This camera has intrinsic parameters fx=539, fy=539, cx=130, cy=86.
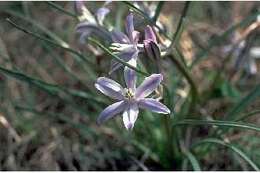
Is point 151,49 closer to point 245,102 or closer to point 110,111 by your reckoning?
point 110,111

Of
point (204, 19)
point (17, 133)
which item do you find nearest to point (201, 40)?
point (204, 19)

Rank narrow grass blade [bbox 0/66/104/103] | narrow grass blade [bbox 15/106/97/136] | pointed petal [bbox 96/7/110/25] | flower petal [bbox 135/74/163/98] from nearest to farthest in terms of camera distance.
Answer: flower petal [bbox 135/74/163/98]
narrow grass blade [bbox 0/66/104/103]
pointed petal [bbox 96/7/110/25]
narrow grass blade [bbox 15/106/97/136]

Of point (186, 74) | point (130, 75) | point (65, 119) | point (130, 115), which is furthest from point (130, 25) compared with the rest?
point (65, 119)

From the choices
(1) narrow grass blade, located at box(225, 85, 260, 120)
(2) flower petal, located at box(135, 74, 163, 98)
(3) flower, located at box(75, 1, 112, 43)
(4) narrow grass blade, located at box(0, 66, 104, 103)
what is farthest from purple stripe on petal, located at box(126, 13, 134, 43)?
(1) narrow grass blade, located at box(225, 85, 260, 120)

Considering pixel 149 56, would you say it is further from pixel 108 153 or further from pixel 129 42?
pixel 108 153

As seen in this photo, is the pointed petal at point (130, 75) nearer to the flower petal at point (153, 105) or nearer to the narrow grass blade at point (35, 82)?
the flower petal at point (153, 105)

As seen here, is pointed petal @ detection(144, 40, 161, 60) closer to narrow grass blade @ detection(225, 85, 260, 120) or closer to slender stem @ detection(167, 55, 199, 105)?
slender stem @ detection(167, 55, 199, 105)

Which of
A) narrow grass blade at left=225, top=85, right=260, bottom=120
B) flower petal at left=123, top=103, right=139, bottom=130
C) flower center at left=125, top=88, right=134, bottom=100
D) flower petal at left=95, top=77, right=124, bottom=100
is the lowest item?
narrow grass blade at left=225, top=85, right=260, bottom=120
